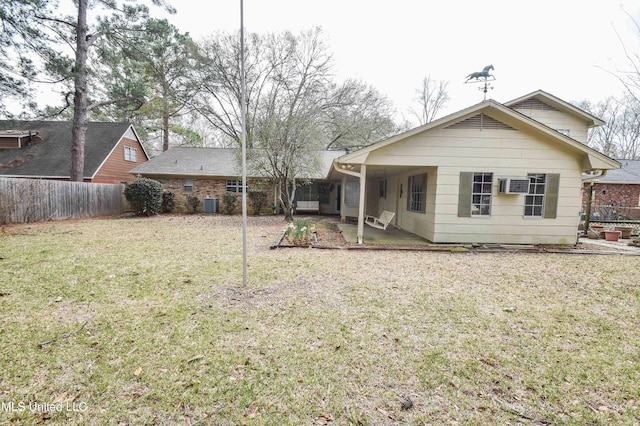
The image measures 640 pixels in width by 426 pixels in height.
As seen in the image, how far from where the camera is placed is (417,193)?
30.3 feet

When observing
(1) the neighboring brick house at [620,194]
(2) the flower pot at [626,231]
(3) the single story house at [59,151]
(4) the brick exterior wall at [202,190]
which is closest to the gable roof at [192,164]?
(4) the brick exterior wall at [202,190]

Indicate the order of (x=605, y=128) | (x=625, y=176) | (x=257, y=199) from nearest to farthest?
1. (x=625, y=176)
2. (x=257, y=199)
3. (x=605, y=128)

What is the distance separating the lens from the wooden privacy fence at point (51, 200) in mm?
9797

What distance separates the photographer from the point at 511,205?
7633mm

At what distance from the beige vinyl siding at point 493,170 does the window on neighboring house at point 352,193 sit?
5323 mm

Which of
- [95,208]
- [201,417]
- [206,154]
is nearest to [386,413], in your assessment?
[201,417]

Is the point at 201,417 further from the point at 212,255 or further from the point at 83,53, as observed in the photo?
the point at 83,53

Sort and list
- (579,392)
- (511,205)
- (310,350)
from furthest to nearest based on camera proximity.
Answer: (511,205) < (310,350) < (579,392)

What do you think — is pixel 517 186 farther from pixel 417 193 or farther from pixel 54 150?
pixel 54 150

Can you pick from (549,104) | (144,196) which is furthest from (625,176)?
(144,196)

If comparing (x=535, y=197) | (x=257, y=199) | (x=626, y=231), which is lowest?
(x=626, y=231)

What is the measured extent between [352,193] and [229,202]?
296 inches

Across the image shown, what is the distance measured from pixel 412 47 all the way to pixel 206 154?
45.0 ft

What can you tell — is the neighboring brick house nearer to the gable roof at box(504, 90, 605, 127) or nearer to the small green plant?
the gable roof at box(504, 90, 605, 127)
